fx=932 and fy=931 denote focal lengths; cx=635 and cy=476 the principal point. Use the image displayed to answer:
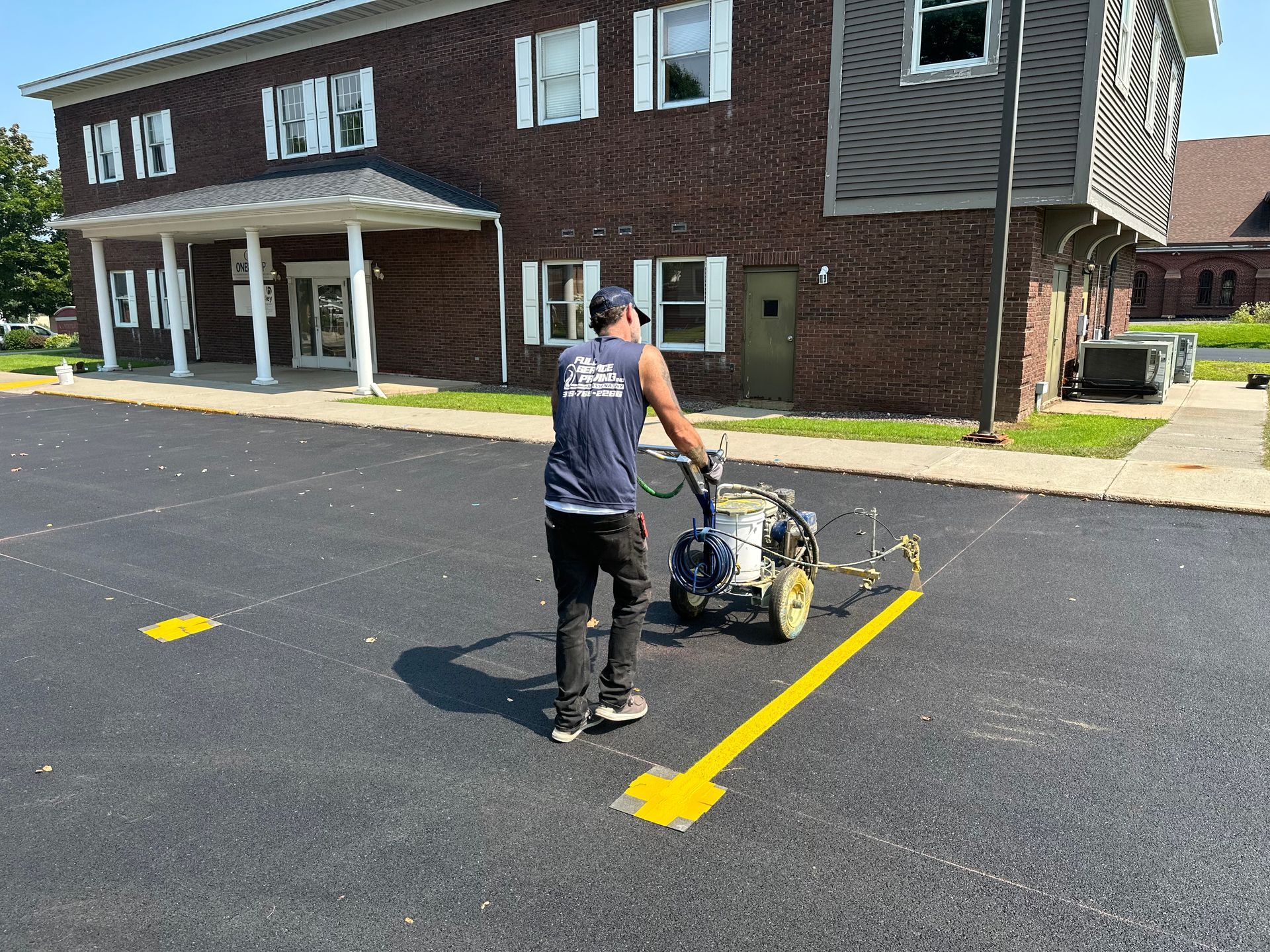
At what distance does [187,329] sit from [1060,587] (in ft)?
79.9

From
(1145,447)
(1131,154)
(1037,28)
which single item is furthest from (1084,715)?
(1131,154)

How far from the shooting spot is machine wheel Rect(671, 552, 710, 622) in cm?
557

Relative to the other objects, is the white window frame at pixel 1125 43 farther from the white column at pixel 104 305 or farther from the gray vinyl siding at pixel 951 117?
the white column at pixel 104 305

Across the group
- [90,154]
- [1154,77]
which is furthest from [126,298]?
[1154,77]

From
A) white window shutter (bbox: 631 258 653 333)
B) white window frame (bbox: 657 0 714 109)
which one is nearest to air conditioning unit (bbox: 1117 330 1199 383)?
white window shutter (bbox: 631 258 653 333)

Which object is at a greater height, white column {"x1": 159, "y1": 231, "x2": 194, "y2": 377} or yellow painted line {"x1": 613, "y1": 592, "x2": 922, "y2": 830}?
white column {"x1": 159, "y1": 231, "x2": 194, "y2": 377}

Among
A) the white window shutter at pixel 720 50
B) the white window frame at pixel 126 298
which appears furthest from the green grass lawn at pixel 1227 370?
the white window frame at pixel 126 298

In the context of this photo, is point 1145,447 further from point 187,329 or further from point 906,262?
point 187,329

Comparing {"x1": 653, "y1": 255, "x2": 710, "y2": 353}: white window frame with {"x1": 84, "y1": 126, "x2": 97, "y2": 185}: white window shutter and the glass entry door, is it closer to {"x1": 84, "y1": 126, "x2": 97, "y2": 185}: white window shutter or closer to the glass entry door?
the glass entry door

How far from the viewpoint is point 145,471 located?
419 inches

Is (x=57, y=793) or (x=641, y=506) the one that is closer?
(x=57, y=793)

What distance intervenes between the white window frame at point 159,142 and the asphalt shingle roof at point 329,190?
3.00m

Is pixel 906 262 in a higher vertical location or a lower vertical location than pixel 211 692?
higher

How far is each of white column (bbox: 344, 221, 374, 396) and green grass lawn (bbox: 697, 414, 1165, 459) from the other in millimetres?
7183
